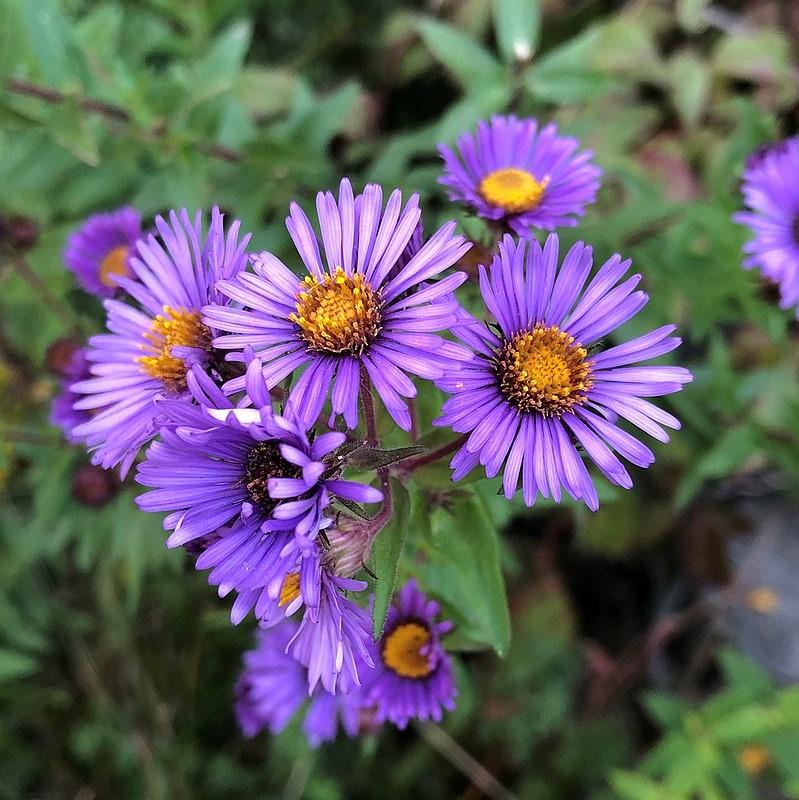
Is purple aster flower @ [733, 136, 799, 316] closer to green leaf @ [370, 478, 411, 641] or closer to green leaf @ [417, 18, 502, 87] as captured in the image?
green leaf @ [417, 18, 502, 87]

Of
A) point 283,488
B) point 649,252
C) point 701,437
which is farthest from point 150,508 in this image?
point 701,437

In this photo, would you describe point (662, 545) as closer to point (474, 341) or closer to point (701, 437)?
point (701, 437)

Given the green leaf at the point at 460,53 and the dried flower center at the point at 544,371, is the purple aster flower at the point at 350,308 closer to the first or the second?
the dried flower center at the point at 544,371

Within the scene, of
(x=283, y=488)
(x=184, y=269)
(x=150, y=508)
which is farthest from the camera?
(x=184, y=269)

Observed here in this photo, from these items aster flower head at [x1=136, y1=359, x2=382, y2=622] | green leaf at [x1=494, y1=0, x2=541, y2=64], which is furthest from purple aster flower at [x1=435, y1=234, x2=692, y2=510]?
green leaf at [x1=494, y1=0, x2=541, y2=64]

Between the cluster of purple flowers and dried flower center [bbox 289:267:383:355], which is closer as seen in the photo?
the cluster of purple flowers

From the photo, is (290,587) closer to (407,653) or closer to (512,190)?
(407,653)

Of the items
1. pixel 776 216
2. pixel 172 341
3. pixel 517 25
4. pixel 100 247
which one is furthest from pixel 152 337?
pixel 517 25
